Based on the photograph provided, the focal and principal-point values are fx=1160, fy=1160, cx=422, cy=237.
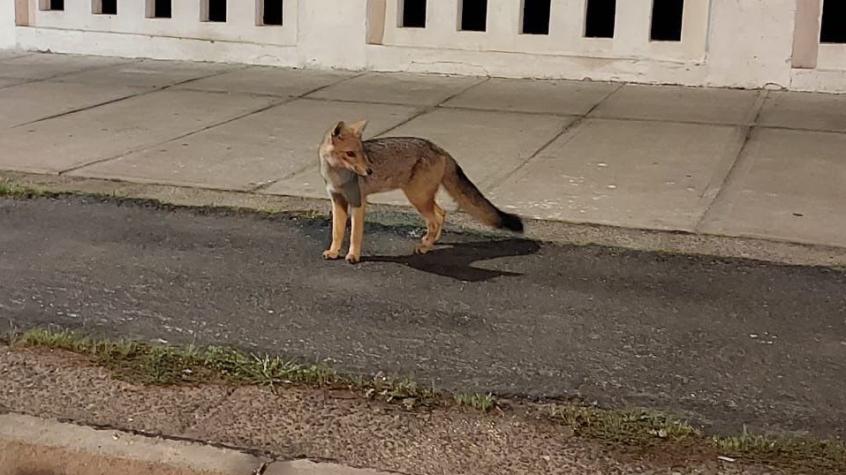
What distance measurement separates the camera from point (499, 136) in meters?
8.16

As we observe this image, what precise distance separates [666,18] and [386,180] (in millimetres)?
6405

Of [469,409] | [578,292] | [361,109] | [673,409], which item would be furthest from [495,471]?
[361,109]

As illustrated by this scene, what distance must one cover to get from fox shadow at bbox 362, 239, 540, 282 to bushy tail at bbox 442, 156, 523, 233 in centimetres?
14

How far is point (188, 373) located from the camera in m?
4.04

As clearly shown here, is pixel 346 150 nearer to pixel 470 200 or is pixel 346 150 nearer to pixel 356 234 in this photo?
pixel 356 234

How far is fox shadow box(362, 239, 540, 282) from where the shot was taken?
5316 millimetres

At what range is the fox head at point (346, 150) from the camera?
5008 millimetres

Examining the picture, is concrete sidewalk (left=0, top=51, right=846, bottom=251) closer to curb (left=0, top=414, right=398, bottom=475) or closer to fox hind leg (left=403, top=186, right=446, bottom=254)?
fox hind leg (left=403, top=186, right=446, bottom=254)

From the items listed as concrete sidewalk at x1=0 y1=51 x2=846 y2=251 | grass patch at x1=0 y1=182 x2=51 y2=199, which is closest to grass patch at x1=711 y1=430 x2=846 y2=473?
concrete sidewalk at x1=0 y1=51 x2=846 y2=251

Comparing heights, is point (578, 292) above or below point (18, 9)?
below

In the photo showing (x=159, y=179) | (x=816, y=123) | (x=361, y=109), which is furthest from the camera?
(x=361, y=109)

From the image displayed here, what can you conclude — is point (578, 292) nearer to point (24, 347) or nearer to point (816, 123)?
point (24, 347)

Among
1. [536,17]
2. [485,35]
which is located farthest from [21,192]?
[536,17]

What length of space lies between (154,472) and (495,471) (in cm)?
100
